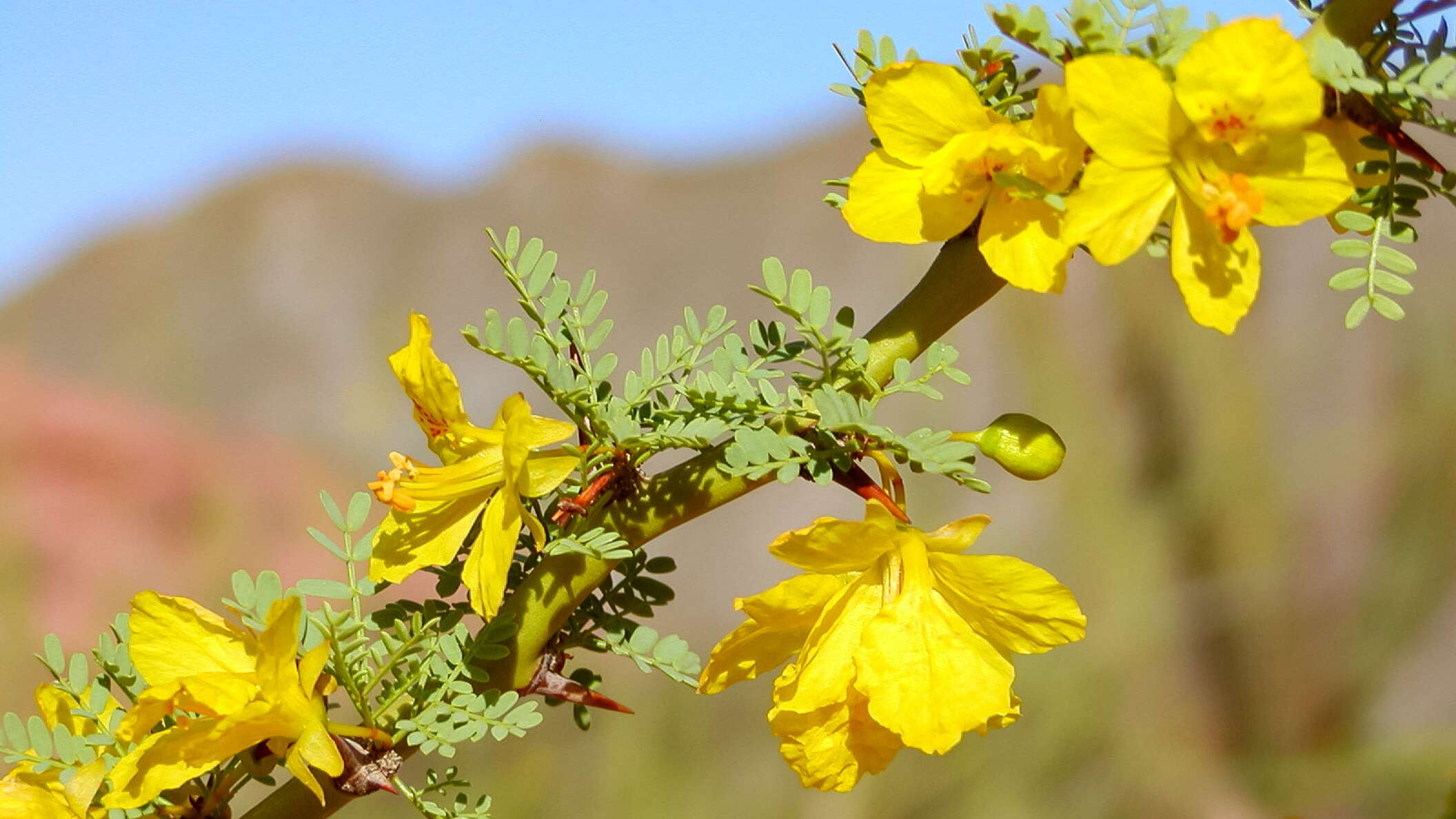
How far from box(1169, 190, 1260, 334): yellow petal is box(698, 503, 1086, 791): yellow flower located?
7cm

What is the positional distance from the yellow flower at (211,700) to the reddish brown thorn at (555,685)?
0.05m

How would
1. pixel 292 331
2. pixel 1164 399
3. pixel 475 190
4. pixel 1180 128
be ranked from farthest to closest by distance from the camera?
pixel 475 190 < pixel 292 331 < pixel 1164 399 < pixel 1180 128

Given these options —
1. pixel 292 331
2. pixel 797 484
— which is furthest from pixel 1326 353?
pixel 292 331

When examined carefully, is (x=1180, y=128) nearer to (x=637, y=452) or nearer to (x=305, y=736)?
(x=637, y=452)

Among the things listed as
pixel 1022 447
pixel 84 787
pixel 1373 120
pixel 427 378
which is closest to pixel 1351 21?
pixel 1373 120

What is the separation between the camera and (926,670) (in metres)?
0.27

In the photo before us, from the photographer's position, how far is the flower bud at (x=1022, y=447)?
275 millimetres

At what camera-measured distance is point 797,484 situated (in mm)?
1952

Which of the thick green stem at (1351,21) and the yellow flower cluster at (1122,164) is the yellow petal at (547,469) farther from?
the thick green stem at (1351,21)

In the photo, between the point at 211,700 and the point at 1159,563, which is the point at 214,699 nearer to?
the point at 211,700

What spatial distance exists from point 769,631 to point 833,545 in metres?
0.03

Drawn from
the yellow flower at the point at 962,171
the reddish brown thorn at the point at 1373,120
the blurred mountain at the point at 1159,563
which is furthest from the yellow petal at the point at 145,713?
the blurred mountain at the point at 1159,563

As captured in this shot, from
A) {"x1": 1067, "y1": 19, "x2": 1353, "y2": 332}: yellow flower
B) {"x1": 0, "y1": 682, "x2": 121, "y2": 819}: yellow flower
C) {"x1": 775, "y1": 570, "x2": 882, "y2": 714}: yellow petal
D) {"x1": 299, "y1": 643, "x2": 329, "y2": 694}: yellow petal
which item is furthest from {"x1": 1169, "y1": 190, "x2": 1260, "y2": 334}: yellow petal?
{"x1": 0, "y1": 682, "x2": 121, "y2": 819}: yellow flower

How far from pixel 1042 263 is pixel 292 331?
3.81m
